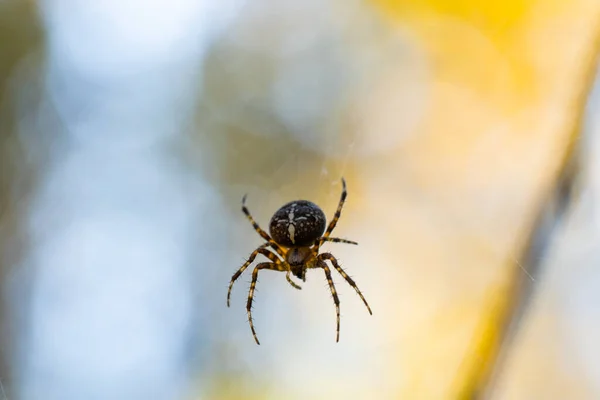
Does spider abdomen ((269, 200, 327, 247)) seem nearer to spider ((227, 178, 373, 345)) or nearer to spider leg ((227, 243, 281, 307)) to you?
spider ((227, 178, 373, 345))

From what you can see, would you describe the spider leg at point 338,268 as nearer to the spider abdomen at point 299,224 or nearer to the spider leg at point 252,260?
the spider abdomen at point 299,224

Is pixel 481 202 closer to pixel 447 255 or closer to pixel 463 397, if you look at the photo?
pixel 447 255

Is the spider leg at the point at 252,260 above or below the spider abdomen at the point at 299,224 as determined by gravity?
below

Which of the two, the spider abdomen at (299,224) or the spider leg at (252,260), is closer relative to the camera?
the spider abdomen at (299,224)

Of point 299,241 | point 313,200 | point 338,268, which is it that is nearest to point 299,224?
point 299,241

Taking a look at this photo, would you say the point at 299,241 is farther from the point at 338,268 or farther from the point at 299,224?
the point at 338,268

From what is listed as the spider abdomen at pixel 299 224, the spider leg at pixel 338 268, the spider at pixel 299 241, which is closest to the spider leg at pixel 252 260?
the spider at pixel 299 241

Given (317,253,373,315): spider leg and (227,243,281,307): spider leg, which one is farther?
(227,243,281,307): spider leg

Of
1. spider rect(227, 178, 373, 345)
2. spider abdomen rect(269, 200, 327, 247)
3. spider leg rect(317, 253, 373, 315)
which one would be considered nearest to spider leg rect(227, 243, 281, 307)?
spider rect(227, 178, 373, 345)
